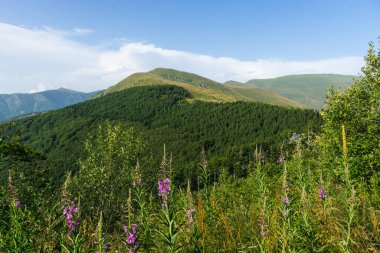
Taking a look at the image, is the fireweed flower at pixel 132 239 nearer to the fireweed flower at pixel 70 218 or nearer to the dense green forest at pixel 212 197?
the dense green forest at pixel 212 197

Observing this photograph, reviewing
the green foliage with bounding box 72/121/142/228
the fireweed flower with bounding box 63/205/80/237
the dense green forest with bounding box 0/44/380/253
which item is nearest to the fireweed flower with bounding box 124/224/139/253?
the dense green forest with bounding box 0/44/380/253

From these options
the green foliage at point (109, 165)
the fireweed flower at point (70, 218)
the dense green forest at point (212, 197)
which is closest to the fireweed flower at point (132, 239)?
the dense green forest at point (212, 197)

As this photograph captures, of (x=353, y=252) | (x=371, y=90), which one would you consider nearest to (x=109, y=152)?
(x=371, y=90)

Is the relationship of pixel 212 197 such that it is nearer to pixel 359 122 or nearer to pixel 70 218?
pixel 70 218

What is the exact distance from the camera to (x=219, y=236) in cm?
599

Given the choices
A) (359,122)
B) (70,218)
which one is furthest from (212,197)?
(359,122)

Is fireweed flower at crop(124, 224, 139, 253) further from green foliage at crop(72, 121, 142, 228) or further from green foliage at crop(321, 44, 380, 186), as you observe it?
green foliage at crop(72, 121, 142, 228)

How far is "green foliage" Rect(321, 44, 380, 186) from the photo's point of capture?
58.7ft

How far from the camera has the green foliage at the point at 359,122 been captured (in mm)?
17906

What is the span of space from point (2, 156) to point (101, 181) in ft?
31.8

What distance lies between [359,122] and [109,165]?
1972 cm

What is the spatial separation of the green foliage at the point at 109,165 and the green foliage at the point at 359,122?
1580 centimetres

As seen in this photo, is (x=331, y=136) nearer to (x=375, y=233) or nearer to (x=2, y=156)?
(x=375, y=233)

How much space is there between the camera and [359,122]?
798 inches
